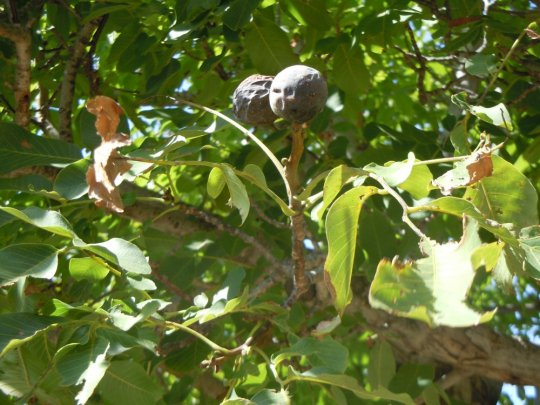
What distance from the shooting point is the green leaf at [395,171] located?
4.16ft

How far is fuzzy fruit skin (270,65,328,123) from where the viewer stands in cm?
141

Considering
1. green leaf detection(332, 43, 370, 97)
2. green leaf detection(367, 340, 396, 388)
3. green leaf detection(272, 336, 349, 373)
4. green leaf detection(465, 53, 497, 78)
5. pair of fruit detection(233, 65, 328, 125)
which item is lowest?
green leaf detection(367, 340, 396, 388)

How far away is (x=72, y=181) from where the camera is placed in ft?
5.37

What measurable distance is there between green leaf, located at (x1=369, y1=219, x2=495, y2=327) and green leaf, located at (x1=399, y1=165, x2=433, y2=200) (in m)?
0.33

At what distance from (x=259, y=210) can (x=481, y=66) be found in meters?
0.84

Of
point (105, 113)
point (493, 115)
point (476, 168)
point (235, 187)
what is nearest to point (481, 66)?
point (493, 115)

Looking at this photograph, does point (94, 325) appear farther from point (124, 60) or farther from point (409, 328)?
point (409, 328)

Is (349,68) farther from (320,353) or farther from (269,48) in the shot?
(320,353)

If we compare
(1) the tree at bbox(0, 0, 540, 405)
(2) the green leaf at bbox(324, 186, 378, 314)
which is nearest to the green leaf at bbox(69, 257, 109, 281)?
(1) the tree at bbox(0, 0, 540, 405)

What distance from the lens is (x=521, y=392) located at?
351 cm

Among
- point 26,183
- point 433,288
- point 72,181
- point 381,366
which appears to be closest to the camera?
point 433,288

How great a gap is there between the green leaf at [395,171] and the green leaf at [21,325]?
62cm

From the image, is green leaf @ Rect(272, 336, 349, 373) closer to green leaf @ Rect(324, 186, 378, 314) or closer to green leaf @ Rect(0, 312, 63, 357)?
green leaf @ Rect(324, 186, 378, 314)

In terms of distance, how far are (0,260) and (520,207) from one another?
89 cm
